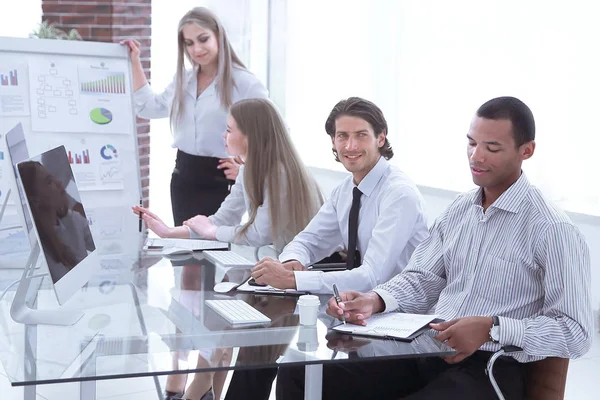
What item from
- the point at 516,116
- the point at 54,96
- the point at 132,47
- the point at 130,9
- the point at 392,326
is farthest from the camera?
the point at 130,9

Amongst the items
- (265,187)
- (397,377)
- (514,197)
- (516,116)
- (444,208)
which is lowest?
(444,208)

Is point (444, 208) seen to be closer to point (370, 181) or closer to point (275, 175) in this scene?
point (275, 175)

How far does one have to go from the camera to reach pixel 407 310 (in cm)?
241

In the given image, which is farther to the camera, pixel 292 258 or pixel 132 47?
pixel 132 47

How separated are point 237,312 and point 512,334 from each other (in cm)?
71

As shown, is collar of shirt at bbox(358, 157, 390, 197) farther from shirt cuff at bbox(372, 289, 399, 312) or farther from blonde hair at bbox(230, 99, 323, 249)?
shirt cuff at bbox(372, 289, 399, 312)

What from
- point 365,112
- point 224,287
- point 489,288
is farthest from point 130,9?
point 489,288

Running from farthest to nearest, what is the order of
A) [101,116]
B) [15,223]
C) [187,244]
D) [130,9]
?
[130,9], [101,116], [15,223], [187,244]

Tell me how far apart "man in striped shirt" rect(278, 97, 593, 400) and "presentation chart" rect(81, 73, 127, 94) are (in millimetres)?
2059

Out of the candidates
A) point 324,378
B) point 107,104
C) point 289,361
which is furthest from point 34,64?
point 289,361

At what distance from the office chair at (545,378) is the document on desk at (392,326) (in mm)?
206

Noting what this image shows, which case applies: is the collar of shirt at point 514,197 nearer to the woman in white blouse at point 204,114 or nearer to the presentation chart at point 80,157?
the woman in white blouse at point 204,114

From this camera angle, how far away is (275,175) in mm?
3330

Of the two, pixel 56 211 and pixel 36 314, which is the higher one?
pixel 56 211
